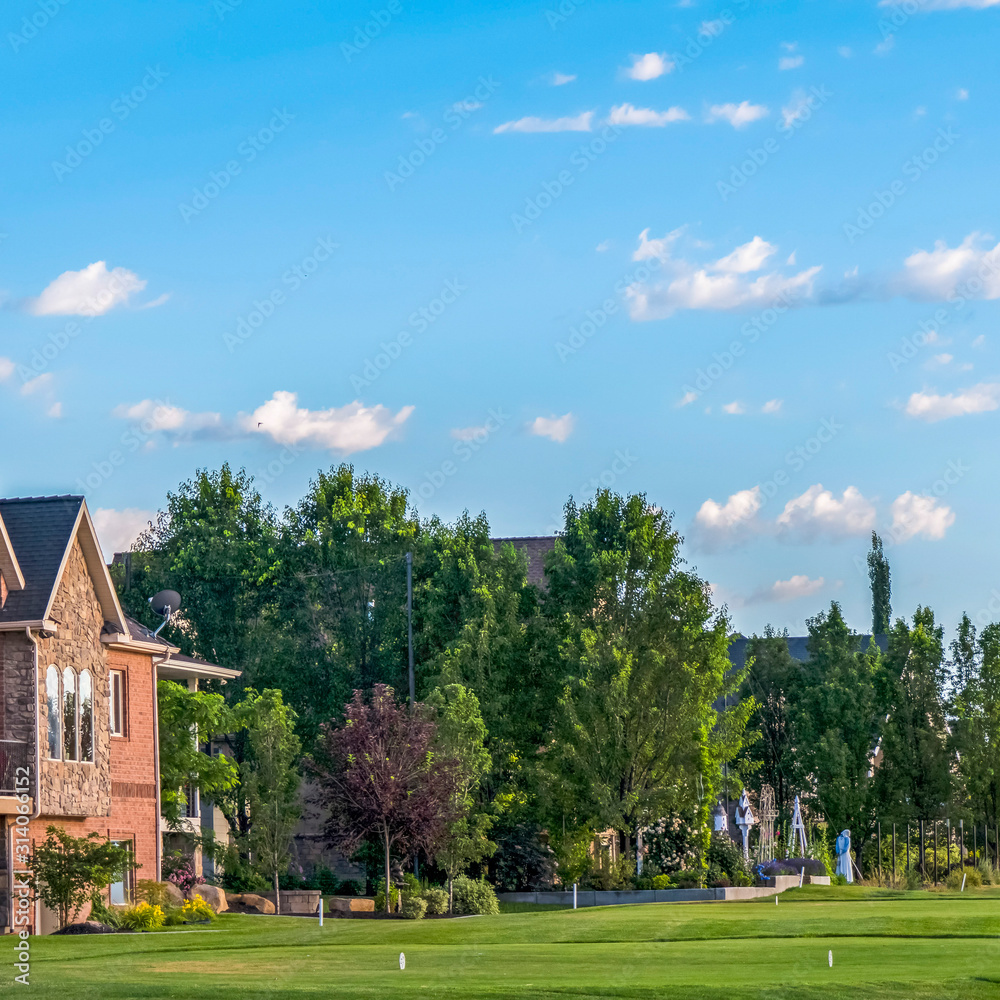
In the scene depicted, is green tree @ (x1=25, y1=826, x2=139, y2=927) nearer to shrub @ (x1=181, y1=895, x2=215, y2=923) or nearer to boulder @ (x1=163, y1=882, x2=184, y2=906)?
shrub @ (x1=181, y1=895, x2=215, y2=923)

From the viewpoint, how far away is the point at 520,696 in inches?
1761

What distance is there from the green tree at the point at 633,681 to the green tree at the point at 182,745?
10185mm

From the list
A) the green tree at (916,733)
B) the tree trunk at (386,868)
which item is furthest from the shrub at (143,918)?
the green tree at (916,733)

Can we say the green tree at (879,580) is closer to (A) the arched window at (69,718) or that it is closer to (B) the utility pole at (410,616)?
(B) the utility pole at (410,616)

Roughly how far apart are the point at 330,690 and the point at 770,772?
19.7m

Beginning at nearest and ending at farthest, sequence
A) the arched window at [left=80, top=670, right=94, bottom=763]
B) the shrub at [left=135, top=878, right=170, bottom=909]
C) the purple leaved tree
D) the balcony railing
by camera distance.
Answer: the balcony railing → the arched window at [left=80, top=670, right=94, bottom=763] → the shrub at [left=135, top=878, right=170, bottom=909] → the purple leaved tree

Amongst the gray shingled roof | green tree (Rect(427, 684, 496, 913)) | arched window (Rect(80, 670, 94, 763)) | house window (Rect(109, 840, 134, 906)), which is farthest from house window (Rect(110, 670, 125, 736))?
green tree (Rect(427, 684, 496, 913))

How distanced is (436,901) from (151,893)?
21.7 ft

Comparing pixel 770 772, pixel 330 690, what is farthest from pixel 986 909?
pixel 770 772

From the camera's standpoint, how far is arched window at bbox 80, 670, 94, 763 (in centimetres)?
3052

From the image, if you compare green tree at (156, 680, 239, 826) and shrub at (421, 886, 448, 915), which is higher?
green tree at (156, 680, 239, 826)

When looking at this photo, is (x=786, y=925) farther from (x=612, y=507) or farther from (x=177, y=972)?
(x=612, y=507)

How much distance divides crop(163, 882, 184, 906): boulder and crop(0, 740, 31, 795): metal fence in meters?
4.87

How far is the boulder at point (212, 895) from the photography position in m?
33.1
